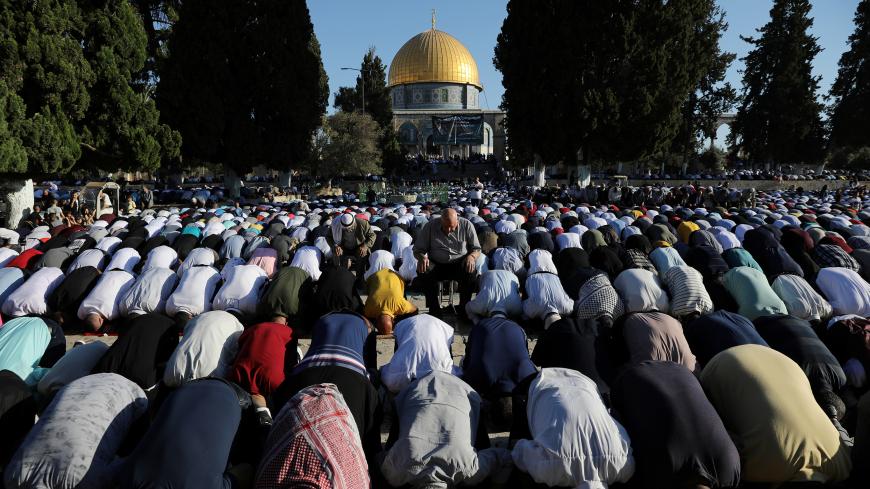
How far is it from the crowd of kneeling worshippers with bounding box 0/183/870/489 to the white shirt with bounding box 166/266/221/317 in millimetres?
23

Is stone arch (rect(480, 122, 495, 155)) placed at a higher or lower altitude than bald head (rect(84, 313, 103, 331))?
higher

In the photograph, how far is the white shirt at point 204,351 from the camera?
14.0 ft

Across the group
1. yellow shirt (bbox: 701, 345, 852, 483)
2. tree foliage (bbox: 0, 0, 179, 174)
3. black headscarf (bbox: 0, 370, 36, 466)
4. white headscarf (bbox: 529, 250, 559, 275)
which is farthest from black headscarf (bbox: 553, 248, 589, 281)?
tree foliage (bbox: 0, 0, 179, 174)

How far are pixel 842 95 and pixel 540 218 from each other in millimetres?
35878

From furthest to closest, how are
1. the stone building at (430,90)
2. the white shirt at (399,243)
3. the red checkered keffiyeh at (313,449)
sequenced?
the stone building at (430,90)
the white shirt at (399,243)
the red checkered keffiyeh at (313,449)

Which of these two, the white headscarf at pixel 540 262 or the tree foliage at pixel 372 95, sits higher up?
the tree foliage at pixel 372 95

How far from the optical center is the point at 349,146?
31.3m

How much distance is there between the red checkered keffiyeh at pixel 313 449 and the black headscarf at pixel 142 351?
198cm

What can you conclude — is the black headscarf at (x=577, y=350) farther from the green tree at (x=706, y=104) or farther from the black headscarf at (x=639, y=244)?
the green tree at (x=706, y=104)

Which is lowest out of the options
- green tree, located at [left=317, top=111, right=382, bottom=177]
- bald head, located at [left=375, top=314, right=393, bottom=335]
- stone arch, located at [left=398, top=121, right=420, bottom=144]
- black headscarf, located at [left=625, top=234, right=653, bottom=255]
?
bald head, located at [left=375, top=314, right=393, bottom=335]

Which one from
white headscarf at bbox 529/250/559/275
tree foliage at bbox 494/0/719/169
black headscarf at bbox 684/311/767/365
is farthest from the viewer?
tree foliage at bbox 494/0/719/169

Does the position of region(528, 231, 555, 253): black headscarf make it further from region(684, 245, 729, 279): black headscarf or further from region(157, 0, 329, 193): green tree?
region(157, 0, 329, 193): green tree

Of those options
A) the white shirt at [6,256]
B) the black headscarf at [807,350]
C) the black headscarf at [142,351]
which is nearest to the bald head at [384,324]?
the black headscarf at [142,351]

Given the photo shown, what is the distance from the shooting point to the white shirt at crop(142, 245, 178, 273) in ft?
25.8
